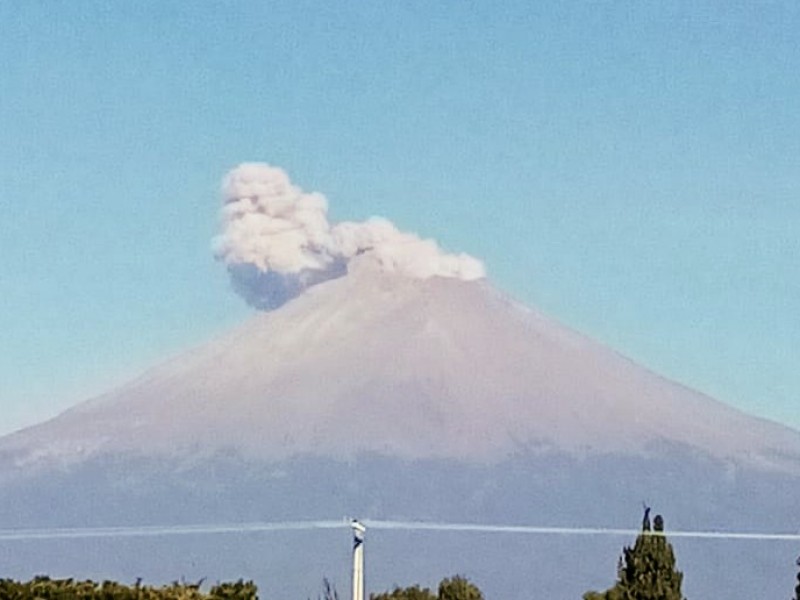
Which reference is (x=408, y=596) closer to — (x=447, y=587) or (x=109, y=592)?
(x=447, y=587)

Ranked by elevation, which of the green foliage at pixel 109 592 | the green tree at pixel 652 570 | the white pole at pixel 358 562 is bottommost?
the white pole at pixel 358 562

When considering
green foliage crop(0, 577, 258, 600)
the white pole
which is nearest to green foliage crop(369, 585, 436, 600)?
green foliage crop(0, 577, 258, 600)

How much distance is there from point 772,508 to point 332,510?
38.2 metres

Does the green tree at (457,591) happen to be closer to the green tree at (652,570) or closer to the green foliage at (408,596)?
the green foliage at (408,596)

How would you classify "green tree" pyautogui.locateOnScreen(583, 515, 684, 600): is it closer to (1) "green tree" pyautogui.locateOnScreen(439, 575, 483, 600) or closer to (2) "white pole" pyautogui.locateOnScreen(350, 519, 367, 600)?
(1) "green tree" pyautogui.locateOnScreen(439, 575, 483, 600)

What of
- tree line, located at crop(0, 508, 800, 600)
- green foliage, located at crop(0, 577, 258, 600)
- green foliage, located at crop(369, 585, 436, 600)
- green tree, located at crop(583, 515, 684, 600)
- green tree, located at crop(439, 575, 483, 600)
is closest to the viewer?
green foliage, located at crop(0, 577, 258, 600)

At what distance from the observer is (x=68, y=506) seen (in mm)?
165750

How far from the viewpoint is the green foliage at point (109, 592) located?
3019cm

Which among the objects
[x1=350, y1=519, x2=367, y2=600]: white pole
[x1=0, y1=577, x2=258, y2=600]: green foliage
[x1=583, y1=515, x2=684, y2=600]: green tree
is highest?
[x1=583, y1=515, x2=684, y2=600]: green tree

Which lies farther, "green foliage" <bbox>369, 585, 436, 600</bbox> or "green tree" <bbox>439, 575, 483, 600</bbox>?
"green foliage" <bbox>369, 585, 436, 600</bbox>

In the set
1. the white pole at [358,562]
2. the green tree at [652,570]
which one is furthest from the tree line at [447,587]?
the white pole at [358,562]

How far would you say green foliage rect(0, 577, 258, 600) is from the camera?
30.2m

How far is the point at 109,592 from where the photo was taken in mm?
30422

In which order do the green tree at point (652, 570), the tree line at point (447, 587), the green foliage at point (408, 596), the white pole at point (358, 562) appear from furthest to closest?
1. the green foliage at point (408, 596)
2. the green tree at point (652, 570)
3. the tree line at point (447, 587)
4. the white pole at point (358, 562)
